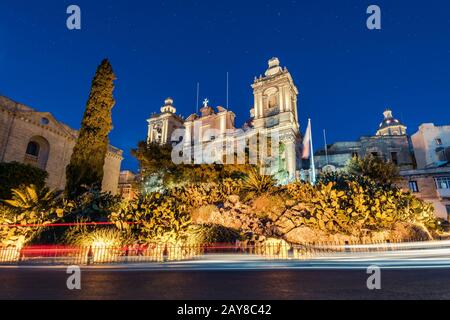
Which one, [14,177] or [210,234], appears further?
[14,177]

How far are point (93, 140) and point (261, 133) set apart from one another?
2724cm

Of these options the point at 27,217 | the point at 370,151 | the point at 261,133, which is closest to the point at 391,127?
the point at 370,151

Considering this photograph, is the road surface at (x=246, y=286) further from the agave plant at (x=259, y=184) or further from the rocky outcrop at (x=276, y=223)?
the agave plant at (x=259, y=184)

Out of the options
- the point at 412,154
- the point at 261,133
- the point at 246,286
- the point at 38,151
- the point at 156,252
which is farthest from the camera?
the point at 412,154

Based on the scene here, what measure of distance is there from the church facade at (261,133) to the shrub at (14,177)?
1409 cm

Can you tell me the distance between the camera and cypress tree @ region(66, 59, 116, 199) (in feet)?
55.6

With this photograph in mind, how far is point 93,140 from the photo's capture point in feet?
58.4

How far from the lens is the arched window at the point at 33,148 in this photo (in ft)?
97.1

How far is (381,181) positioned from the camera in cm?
2105

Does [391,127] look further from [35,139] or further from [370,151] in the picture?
[35,139]

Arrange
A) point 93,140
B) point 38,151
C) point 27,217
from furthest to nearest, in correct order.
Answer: point 38,151, point 93,140, point 27,217

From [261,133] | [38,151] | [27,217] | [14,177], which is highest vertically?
[261,133]
